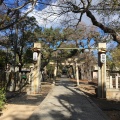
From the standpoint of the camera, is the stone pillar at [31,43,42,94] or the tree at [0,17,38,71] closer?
the stone pillar at [31,43,42,94]

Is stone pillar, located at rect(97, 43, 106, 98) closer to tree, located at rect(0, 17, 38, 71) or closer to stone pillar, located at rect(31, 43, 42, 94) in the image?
stone pillar, located at rect(31, 43, 42, 94)

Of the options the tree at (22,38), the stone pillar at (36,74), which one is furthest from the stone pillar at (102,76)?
the tree at (22,38)

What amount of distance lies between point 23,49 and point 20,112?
21881mm

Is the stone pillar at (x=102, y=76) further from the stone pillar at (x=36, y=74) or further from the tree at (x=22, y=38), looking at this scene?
the tree at (x=22, y=38)

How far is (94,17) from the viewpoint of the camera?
10.8 meters

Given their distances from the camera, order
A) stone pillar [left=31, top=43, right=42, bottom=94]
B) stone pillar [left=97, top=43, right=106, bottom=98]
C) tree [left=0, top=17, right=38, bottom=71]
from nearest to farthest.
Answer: stone pillar [left=97, top=43, right=106, bottom=98] < stone pillar [left=31, top=43, right=42, bottom=94] < tree [left=0, top=17, right=38, bottom=71]

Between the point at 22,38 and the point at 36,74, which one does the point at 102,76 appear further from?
the point at 22,38

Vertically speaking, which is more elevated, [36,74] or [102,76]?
[36,74]

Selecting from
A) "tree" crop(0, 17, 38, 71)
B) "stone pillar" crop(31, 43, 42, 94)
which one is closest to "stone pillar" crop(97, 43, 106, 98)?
"stone pillar" crop(31, 43, 42, 94)

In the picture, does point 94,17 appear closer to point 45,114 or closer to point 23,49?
point 45,114

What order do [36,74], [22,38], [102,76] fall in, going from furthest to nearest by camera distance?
1. [22,38]
2. [36,74]
3. [102,76]

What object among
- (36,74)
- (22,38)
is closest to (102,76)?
(36,74)

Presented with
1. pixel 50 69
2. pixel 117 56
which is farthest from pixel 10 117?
pixel 50 69

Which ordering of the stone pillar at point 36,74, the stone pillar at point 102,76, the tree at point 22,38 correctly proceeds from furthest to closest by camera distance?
the tree at point 22,38 → the stone pillar at point 36,74 → the stone pillar at point 102,76
